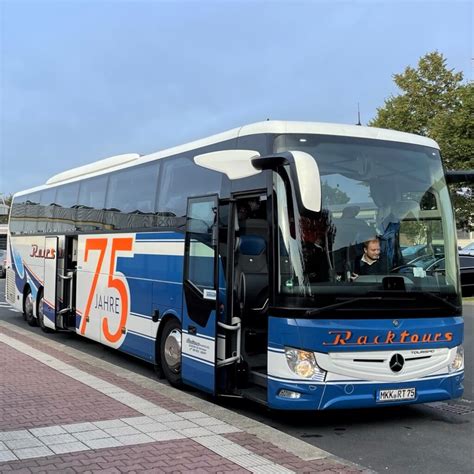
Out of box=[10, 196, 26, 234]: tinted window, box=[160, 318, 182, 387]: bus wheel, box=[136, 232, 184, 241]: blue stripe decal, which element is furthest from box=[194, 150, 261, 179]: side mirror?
box=[10, 196, 26, 234]: tinted window

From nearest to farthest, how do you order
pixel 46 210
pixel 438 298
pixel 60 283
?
pixel 438 298
pixel 60 283
pixel 46 210

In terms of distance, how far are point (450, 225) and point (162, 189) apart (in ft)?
13.4

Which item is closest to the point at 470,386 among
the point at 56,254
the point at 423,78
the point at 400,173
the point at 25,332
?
the point at 400,173

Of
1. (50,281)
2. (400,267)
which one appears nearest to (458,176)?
(400,267)

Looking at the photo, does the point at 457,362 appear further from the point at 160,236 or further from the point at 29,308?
the point at 29,308

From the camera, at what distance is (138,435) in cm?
552

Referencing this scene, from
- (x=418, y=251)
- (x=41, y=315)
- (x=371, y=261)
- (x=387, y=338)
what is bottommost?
(x=41, y=315)

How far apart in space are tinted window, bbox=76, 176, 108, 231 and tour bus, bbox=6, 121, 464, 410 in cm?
256

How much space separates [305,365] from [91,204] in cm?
687

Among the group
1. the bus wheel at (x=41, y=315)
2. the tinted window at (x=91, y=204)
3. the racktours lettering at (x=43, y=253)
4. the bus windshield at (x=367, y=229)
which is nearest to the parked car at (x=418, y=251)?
the bus windshield at (x=367, y=229)

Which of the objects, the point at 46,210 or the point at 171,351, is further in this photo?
the point at 46,210

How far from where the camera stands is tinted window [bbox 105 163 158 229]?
924cm

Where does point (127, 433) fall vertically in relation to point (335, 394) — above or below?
below

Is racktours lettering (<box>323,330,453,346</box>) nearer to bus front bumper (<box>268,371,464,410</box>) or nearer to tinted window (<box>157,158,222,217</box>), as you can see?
bus front bumper (<box>268,371,464,410</box>)
